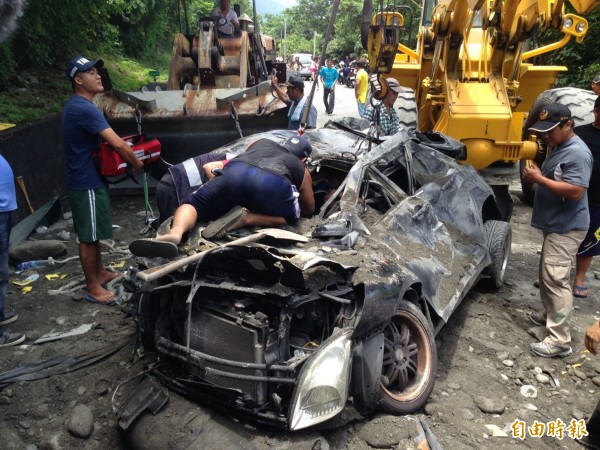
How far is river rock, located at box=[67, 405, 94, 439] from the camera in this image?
10.0 feet

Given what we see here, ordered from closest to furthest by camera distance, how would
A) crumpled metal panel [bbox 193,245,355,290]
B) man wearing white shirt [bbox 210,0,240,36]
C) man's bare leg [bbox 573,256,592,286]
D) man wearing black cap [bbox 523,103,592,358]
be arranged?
crumpled metal panel [bbox 193,245,355,290] < man wearing black cap [bbox 523,103,592,358] < man's bare leg [bbox 573,256,592,286] < man wearing white shirt [bbox 210,0,240,36]

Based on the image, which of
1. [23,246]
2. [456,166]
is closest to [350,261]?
[456,166]

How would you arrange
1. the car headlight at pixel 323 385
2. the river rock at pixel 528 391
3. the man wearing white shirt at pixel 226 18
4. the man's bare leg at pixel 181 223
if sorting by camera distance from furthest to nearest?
the man wearing white shirt at pixel 226 18
the river rock at pixel 528 391
the man's bare leg at pixel 181 223
the car headlight at pixel 323 385

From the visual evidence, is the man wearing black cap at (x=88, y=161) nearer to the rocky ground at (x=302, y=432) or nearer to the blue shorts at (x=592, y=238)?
the rocky ground at (x=302, y=432)

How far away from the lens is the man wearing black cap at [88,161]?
13.9 ft

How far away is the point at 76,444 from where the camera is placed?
3.01 m

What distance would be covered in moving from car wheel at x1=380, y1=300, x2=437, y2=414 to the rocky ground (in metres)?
0.15

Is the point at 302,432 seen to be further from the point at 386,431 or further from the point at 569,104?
the point at 569,104

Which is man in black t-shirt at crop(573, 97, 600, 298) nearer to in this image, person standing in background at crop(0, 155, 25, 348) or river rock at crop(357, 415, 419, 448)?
river rock at crop(357, 415, 419, 448)

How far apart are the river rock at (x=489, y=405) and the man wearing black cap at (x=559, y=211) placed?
82cm

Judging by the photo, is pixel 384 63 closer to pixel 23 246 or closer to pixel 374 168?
pixel 374 168

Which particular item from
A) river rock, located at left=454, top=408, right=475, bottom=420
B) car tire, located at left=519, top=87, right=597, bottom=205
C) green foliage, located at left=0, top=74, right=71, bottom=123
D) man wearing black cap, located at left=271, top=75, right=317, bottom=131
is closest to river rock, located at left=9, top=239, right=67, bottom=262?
green foliage, located at left=0, top=74, right=71, bottom=123

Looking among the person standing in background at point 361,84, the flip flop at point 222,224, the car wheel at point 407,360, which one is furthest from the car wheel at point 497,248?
the person standing in background at point 361,84

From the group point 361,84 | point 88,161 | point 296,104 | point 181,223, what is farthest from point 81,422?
point 361,84
